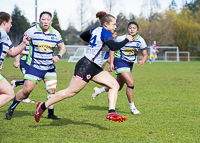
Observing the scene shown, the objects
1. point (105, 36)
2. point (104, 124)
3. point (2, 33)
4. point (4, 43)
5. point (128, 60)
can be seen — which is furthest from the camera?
point (128, 60)

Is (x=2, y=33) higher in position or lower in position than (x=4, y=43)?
higher

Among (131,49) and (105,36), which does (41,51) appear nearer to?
(105,36)

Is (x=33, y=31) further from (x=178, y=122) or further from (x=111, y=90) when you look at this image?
(x=178, y=122)

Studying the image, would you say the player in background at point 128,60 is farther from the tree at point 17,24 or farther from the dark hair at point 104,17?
the tree at point 17,24

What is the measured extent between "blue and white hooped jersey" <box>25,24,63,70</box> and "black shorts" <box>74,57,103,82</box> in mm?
1050

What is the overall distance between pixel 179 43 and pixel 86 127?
192 feet

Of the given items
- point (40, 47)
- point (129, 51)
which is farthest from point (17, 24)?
point (40, 47)

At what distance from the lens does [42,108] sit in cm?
641

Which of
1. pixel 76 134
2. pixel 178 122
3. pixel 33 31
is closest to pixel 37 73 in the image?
pixel 33 31

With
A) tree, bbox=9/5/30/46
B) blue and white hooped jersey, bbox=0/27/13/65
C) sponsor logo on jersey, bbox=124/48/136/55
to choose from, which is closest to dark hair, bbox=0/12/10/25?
blue and white hooped jersey, bbox=0/27/13/65

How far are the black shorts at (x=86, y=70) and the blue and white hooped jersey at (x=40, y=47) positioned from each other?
41.3 inches

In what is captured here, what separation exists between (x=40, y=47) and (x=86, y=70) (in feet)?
4.36

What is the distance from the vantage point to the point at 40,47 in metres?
7.00

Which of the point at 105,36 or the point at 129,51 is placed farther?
the point at 129,51
